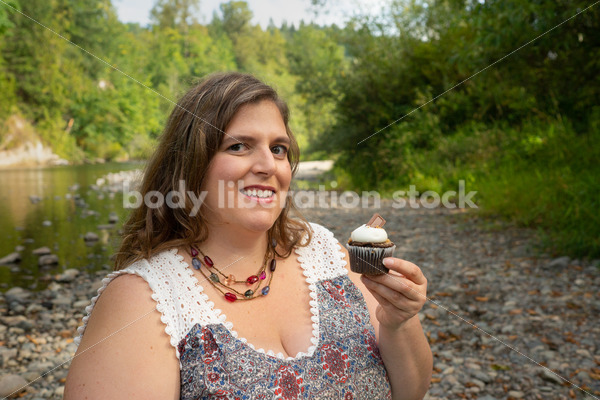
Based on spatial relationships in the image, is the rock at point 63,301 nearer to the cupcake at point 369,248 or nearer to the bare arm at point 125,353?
the bare arm at point 125,353

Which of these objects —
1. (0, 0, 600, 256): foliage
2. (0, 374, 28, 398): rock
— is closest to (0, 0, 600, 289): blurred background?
(0, 0, 600, 256): foliage

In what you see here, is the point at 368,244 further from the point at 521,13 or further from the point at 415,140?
the point at 415,140

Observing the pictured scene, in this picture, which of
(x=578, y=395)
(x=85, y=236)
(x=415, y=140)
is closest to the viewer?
(x=578, y=395)

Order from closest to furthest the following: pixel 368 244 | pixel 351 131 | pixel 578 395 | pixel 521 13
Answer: pixel 368 244 < pixel 578 395 < pixel 521 13 < pixel 351 131

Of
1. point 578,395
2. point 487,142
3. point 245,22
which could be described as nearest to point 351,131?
point 487,142

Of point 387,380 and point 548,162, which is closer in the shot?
point 387,380

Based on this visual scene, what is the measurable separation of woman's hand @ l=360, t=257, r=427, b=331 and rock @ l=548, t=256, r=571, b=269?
4.69 m

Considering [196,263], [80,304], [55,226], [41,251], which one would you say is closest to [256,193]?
[196,263]

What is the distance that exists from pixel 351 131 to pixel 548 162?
7787 mm

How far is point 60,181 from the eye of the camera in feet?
64.1

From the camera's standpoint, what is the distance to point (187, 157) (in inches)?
71.8

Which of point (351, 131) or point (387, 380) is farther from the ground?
point (351, 131)

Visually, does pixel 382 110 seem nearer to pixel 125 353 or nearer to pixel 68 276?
pixel 68 276

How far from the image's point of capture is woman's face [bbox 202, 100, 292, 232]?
1.78 metres
